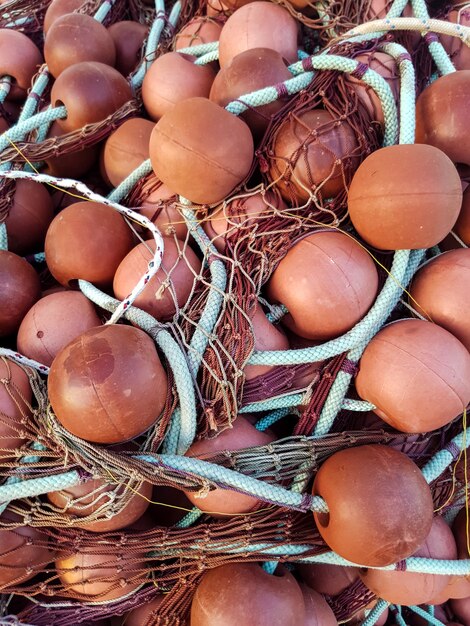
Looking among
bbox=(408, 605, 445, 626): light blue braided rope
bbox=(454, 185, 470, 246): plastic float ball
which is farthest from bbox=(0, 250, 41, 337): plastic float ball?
bbox=(408, 605, 445, 626): light blue braided rope

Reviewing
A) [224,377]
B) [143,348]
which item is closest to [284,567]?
[224,377]

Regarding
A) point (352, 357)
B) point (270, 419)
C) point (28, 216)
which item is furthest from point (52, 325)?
point (352, 357)

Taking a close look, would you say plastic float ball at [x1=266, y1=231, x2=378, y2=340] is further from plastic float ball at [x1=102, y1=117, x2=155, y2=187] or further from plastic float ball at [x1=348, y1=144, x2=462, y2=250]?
plastic float ball at [x1=102, y1=117, x2=155, y2=187]

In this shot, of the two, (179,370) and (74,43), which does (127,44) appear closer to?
(74,43)

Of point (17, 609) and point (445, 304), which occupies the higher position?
point (445, 304)

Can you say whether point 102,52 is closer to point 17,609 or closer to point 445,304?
point 445,304

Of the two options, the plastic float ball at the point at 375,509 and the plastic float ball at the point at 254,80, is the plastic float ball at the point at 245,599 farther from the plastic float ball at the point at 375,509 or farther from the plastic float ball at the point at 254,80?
the plastic float ball at the point at 254,80
